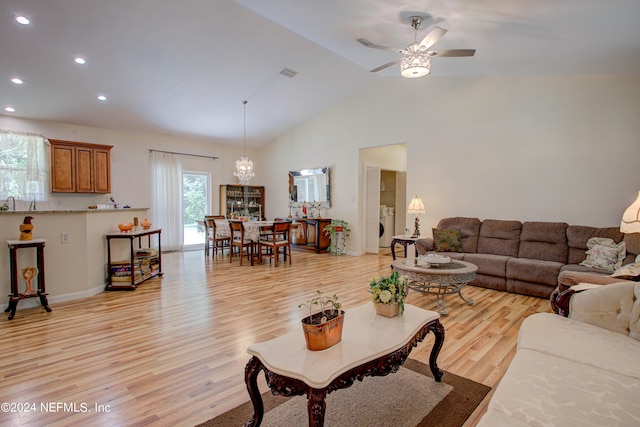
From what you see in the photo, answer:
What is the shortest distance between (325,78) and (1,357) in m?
6.05

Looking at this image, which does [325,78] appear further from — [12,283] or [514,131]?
[12,283]

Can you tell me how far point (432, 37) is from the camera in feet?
9.66

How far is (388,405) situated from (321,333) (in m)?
0.78

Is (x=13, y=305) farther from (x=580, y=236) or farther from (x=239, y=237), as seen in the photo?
(x=580, y=236)

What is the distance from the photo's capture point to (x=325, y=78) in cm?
636

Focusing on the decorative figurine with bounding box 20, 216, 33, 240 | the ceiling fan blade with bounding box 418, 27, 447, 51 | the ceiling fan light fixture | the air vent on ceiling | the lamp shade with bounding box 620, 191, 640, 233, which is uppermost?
the air vent on ceiling

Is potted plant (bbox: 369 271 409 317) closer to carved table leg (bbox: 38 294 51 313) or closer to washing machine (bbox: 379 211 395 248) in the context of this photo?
carved table leg (bbox: 38 294 51 313)

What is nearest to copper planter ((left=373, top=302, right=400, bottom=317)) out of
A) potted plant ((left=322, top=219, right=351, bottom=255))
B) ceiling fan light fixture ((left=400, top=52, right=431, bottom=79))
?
ceiling fan light fixture ((left=400, top=52, right=431, bottom=79))

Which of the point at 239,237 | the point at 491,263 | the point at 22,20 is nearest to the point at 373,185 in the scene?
the point at 239,237

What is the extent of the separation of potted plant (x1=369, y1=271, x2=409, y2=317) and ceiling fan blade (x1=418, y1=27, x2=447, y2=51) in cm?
223

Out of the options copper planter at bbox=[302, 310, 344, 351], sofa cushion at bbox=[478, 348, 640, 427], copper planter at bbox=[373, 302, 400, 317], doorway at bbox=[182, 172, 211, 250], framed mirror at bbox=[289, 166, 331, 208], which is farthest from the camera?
doorway at bbox=[182, 172, 211, 250]

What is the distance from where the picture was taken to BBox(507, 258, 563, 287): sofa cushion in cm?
401

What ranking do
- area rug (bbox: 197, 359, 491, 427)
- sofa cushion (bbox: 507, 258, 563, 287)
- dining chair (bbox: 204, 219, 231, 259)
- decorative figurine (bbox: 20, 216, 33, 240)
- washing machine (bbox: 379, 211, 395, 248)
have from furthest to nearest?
1. washing machine (bbox: 379, 211, 395, 248)
2. dining chair (bbox: 204, 219, 231, 259)
3. sofa cushion (bbox: 507, 258, 563, 287)
4. decorative figurine (bbox: 20, 216, 33, 240)
5. area rug (bbox: 197, 359, 491, 427)

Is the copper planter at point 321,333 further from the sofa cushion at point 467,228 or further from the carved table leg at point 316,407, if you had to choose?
the sofa cushion at point 467,228
